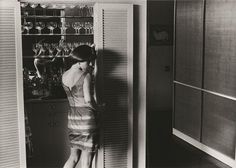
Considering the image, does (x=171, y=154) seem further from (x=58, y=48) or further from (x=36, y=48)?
(x=36, y=48)

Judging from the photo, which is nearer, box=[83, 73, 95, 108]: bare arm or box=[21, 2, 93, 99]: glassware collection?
box=[83, 73, 95, 108]: bare arm

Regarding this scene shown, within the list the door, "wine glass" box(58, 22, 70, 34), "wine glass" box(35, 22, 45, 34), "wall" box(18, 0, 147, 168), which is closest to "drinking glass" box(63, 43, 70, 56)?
"wine glass" box(58, 22, 70, 34)

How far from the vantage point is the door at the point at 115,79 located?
401 cm

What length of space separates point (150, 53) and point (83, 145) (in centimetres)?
477

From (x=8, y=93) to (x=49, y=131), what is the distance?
88 cm

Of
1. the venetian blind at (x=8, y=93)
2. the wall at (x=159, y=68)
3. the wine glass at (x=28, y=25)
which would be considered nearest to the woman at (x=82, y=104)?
the venetian blind at (x=8, y=93)

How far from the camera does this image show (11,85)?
3.84 metres

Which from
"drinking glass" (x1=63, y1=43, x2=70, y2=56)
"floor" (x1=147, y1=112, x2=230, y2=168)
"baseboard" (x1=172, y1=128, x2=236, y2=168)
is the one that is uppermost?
"drinking glass" (x1=63, y1=43, x2=70, y2=56)

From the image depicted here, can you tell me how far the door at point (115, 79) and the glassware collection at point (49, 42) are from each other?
762 millimetres

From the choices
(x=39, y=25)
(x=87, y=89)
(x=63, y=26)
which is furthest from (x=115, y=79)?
(x=39, y=25)

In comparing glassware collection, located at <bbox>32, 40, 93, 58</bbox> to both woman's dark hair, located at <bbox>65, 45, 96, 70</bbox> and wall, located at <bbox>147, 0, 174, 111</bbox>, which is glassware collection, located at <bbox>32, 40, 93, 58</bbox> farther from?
wall, located at <bbox>147, 0, 174, 111</bbox>

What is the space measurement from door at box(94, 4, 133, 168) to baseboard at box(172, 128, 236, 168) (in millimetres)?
1412

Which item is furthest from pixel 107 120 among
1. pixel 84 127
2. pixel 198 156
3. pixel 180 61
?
pixel 180 61

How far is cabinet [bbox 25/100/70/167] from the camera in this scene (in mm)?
4465
